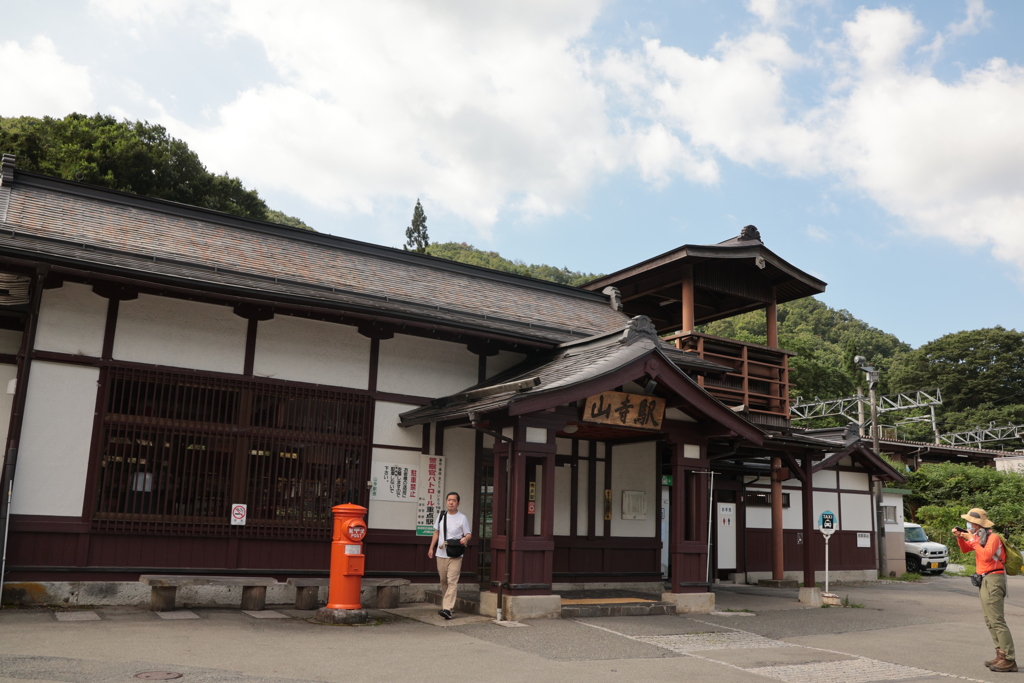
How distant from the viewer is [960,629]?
38.2 feet

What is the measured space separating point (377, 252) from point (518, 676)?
9.60m

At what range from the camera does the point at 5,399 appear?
10.6 meters

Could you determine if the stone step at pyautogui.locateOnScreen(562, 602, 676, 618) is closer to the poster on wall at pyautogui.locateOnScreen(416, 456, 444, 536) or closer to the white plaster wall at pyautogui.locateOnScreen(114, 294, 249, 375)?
the poster on wall at pyautogui.locateOnScreen(416, 456, 444, 536)

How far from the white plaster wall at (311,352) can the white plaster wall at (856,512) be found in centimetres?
1523

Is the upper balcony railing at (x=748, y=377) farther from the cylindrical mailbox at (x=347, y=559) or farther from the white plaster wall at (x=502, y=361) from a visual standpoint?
the cylindrical mailbox at (x=347, y=559)

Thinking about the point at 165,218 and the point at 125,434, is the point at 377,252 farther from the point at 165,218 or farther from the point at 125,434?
the point at 125,434

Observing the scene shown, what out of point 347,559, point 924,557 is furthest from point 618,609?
point 924,557

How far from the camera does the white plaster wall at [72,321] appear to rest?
10.1 meters

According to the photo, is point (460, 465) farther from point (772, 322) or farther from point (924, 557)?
point (924, 557)

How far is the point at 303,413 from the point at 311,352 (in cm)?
96

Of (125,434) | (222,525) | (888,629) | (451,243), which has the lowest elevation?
(888,629)

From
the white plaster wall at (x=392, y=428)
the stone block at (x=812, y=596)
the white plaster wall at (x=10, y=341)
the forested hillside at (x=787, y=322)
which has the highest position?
the forested hillside at (x=787, y=322)

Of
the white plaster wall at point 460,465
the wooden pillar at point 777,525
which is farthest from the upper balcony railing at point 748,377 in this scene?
the white plaster wall at point 460,465

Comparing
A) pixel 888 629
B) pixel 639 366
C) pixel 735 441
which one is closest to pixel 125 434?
pixel 639 366
